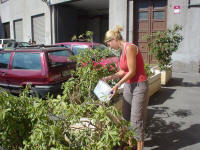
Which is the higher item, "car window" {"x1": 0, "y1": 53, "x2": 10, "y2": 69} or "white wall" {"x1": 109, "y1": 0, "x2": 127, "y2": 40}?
"white wall" {"x1": 109, "y1": 0, "x2": 127, "y2": 40}

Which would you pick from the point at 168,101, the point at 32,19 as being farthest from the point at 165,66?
the point at 32,19

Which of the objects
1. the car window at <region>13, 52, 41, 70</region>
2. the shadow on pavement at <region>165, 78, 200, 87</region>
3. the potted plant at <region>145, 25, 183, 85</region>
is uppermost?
the potted plant at <region>145, 25, 183, 85</region>

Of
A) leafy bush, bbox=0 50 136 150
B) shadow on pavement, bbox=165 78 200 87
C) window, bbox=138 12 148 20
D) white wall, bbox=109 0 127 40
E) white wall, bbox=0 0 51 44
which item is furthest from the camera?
white wall, bbox=0 0 51 44

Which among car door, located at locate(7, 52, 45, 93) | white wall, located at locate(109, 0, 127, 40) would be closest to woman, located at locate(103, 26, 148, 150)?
car door, located at locate(7, 52, 45, 93)

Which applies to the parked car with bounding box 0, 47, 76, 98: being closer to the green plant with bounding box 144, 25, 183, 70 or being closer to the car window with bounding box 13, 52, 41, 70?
the car window with bounding box 13, 52, 41, 70

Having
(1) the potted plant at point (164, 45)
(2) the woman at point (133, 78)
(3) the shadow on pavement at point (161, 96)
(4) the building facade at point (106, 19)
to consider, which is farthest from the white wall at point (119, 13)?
(2) the woman at point (133, 78)

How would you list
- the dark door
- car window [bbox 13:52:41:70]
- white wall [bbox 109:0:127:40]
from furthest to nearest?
white wall [bbox 109:0:127:40] → the dark door → car window [bbox 13:52:41:70]

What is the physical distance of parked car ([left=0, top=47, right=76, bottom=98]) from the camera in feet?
18.5

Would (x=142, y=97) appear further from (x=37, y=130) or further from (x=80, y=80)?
(x=37, y=130)

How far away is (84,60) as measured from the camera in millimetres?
3971

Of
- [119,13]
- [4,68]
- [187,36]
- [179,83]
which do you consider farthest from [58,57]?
[119,13]

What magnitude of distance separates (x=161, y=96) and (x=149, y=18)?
7569mm

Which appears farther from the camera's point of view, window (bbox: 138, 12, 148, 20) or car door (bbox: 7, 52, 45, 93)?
window (bbox: 138, 12, 148, 20)

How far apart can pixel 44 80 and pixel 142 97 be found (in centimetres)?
313
